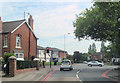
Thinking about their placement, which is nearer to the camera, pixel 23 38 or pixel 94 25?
pixel 94 25

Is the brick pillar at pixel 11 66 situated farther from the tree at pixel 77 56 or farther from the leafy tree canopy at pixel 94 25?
the tree at pixel 77 56

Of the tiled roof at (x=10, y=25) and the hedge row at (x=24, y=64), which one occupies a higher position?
the tiled roof at (x=10, y=25)

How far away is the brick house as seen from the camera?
3384 centimetres

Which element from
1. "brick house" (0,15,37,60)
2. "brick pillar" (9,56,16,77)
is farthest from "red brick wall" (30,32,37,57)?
"brick pillar" (9,56,16,77)

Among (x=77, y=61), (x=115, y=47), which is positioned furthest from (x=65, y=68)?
(x=77, y=61)

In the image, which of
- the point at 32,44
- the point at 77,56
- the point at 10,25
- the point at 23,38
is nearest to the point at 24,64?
the point at 23,38

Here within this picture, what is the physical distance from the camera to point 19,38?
36125 mm

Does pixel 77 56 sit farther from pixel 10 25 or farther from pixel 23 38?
pixel 10 25

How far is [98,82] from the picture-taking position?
49.8 ft

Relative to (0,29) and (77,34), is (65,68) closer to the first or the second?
(77,34)

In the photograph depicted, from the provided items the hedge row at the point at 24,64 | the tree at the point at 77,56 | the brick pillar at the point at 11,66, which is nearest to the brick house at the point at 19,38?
the hedge row at the point at 24,64

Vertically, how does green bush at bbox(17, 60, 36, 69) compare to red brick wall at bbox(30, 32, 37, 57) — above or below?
below

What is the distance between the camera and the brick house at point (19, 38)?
3384 centimetres

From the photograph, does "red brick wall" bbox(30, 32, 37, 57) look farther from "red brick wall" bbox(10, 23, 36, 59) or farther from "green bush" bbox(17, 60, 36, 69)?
Answer: "green bush" bbox(17, 60, 36, 69)
